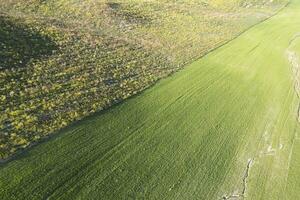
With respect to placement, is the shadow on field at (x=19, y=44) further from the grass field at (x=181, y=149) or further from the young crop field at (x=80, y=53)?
the grass field at (x=181, y=149)

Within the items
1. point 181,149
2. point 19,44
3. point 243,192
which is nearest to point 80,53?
point 19,44

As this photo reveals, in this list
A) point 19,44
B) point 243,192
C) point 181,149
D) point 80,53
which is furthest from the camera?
point 80,53

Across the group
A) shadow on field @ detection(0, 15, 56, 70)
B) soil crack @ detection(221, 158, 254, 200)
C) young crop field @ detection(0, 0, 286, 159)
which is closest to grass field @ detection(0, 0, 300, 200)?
soil crack @ detection(221, 158, 254, 200)

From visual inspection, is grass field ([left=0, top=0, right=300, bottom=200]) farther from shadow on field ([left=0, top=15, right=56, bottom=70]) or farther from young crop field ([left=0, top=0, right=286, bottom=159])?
shadow on field ([left=0, top=15, right=56, bottom=70])

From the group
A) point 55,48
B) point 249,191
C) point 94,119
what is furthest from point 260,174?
point 55,48

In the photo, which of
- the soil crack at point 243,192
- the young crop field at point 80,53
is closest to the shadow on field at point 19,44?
the young crop field at point 80,53

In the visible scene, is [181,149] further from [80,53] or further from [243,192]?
[80,53]

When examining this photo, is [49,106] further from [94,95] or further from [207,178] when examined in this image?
[207,178]
